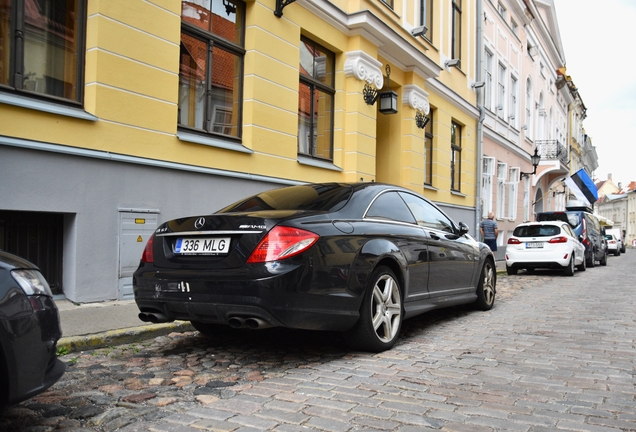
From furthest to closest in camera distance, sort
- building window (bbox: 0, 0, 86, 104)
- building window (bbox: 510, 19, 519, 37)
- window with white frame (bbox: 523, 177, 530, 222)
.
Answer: window with white frame (bbox: 523, 177, 530, 222) → building window (bbox: 510, 19, 519, 37) → building window (bbox: 0, 0, 86, 104)

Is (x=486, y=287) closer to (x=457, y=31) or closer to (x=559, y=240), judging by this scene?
(x=559, y=240)

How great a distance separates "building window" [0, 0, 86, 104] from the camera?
6203 mm

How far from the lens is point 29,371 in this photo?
2.64 m

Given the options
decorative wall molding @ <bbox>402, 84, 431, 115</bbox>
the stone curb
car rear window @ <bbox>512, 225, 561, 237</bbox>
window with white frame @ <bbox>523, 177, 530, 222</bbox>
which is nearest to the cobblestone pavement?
the stone curb

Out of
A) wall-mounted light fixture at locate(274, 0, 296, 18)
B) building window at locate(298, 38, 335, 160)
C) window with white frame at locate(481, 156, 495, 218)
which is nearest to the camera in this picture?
wall-mounted light fixture at locate(274, 0, 296, 18)

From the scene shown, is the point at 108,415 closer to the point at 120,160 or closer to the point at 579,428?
the point at 579,428

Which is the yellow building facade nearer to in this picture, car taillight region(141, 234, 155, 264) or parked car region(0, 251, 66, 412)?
car taillight region(141, 234, 155, 264)

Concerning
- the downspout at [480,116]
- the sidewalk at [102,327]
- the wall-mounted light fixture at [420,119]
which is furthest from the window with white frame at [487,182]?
the sidewalk at [102,327]

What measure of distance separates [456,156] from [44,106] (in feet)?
49.8

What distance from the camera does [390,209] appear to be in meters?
5.56

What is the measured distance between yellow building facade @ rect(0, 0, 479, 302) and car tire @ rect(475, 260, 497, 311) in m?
3.86

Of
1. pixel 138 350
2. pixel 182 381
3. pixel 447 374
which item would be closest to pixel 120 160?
pixel 138 350

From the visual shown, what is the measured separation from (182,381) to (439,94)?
1479 centimetres

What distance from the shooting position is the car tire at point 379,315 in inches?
186
